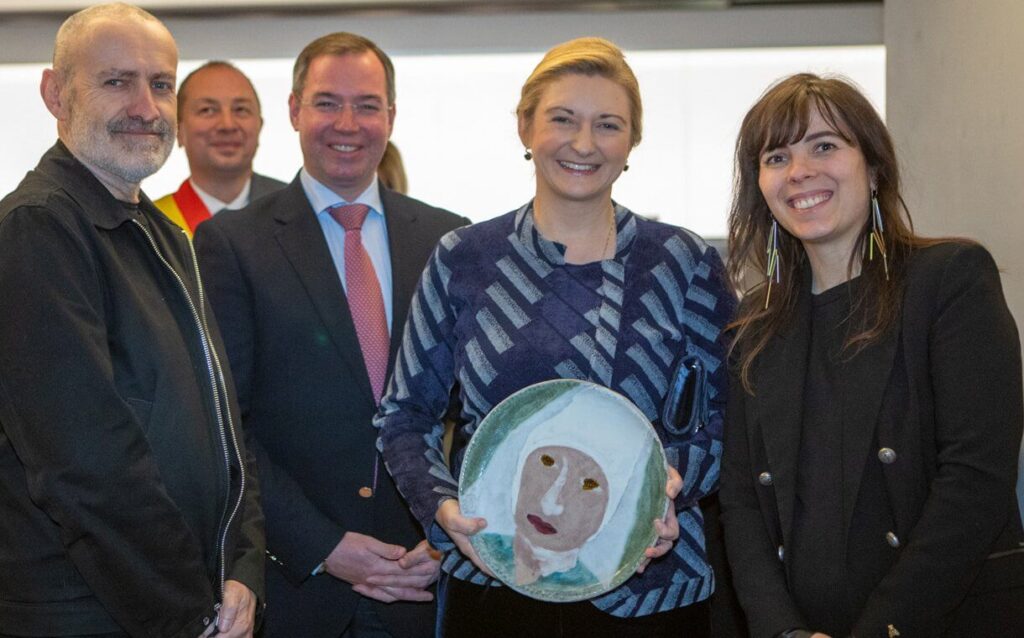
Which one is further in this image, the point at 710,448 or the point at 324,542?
the point at 324,542

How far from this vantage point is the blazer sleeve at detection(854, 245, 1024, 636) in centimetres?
201

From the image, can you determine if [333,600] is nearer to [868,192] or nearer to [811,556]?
[811,556]

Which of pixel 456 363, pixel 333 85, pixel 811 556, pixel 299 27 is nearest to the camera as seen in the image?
pixel 811 556

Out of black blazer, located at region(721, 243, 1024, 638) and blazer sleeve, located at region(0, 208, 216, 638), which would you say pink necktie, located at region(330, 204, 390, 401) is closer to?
blazer sleeve, located at region(0, 208, 216, 638)

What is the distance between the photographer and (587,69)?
2.45m

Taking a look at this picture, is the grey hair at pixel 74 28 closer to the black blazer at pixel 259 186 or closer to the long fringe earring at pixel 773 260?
the long fringe earring at pixel 773 260

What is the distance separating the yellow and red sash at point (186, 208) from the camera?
157 inches

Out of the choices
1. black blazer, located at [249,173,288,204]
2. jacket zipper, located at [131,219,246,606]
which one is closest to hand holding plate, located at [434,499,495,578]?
jacket zipper, located at [131,219,246,606]

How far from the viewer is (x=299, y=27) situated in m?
5.30

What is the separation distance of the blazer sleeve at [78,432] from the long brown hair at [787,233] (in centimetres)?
107

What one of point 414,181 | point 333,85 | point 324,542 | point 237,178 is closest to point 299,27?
point 414,181

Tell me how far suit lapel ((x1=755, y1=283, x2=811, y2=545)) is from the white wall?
815 millimetres

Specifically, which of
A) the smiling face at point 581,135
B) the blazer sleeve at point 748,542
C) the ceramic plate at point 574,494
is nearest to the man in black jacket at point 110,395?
the ceramic plate at point 574,494

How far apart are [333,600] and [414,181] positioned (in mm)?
2990
